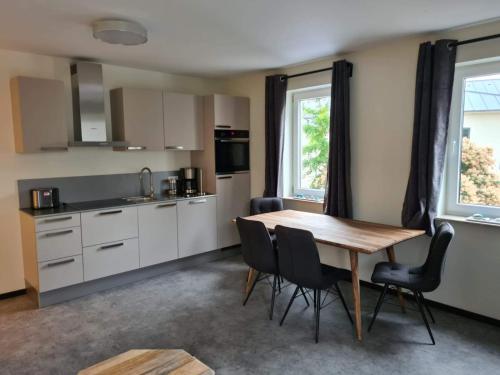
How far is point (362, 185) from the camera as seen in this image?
371 centimetres

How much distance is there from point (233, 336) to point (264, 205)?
5.72 feet

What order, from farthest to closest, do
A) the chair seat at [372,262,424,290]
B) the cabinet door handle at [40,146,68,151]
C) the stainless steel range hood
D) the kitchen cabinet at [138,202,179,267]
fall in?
the kitchen cabinet at [138,202,179,267] < the stainless steel range hood < the cabinet door handle at [40,146,68,151] < the chair seat at [372,262,424,290]

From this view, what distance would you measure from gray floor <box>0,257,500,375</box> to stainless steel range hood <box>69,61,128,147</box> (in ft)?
5.33

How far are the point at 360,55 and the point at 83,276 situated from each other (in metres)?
3.51

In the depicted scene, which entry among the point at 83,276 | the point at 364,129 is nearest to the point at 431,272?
the point at 364,129

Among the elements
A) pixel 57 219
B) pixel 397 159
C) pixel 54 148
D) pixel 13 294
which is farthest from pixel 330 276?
pixel 13 294

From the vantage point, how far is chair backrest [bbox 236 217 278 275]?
3000mm

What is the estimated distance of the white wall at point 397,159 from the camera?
2923mm

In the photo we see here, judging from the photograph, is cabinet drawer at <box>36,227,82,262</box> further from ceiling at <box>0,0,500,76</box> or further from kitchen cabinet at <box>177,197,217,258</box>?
ceiling at <box>0,0,500,76</box>

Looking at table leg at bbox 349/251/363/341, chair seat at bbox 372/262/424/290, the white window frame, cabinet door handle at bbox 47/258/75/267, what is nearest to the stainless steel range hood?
cabinet door handle at bbox 47/258/75/267

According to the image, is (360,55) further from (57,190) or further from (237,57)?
(57,190)

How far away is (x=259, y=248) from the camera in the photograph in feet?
10.1

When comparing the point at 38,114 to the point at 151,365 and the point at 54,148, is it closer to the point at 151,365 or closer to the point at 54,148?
the point at 54,148

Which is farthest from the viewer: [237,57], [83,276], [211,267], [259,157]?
[259,157]
